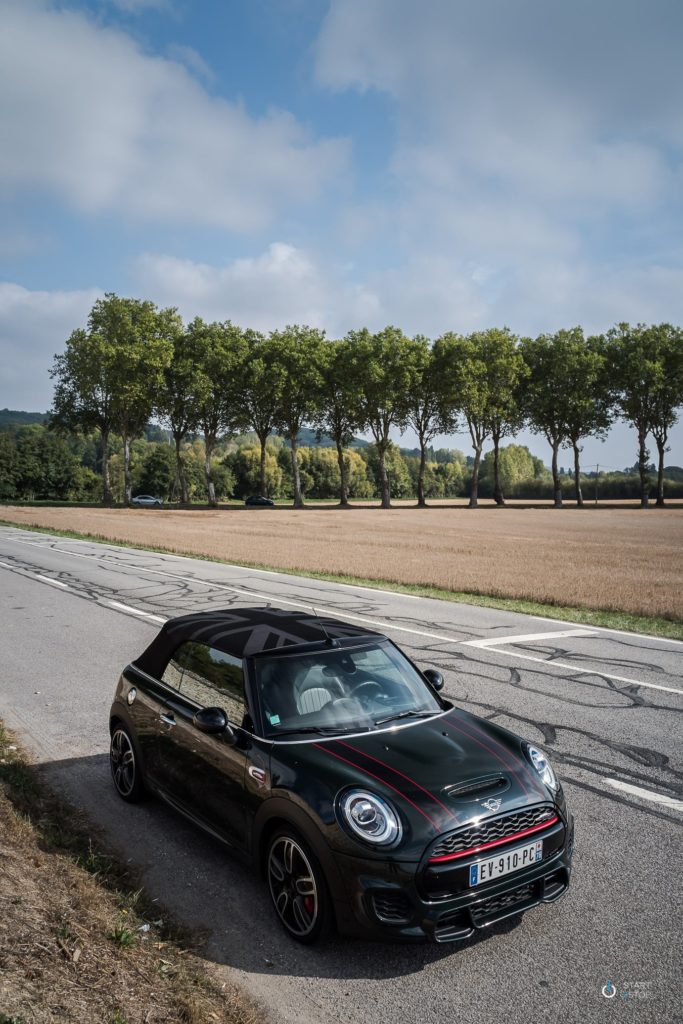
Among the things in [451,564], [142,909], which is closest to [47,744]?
[142,909]

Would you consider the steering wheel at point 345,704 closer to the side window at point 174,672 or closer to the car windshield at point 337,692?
the car windshield at point 337,692

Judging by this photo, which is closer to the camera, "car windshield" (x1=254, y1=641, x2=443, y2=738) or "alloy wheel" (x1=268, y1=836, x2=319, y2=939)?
"alloy wheel" (x1=268, y1=836, x2=319, y2=939)

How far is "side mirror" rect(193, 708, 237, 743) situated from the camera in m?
4.39

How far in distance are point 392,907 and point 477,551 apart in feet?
89.4

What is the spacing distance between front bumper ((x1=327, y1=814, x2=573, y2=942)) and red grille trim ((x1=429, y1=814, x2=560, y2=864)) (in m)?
0.04

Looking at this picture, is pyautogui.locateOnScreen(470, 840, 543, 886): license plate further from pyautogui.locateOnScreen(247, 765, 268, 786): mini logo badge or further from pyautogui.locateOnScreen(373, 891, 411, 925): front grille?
pyautogui.locateOnScreen(247, 765, 268, 786): mini logo badge

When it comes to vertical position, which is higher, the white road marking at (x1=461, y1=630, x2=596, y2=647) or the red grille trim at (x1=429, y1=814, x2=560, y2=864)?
the red grille trim at (x1=429, y1=814, x2=560, y2=864)

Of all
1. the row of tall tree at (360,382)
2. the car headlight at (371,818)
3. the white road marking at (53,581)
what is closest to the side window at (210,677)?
the car headlight at (371,818)

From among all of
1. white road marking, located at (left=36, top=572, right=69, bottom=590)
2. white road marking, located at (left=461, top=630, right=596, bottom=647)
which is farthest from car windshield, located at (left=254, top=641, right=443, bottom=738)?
white road marking, located at (left=36, top=572, right=69, bottom=590)

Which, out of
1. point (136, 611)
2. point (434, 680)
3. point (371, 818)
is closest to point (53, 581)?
point (136, 611)

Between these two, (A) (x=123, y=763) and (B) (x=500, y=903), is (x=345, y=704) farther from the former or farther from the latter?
(A) (x=123, y=763)

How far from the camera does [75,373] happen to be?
7212cm

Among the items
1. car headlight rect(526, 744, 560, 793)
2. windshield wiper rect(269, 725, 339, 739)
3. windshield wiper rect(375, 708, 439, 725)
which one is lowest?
car headlight rect(526, 744, 560, 793)

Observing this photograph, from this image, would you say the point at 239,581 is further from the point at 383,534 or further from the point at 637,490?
the point at 637,490
